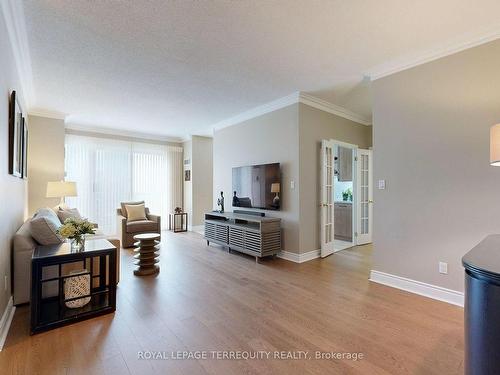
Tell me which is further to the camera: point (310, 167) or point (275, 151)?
point (275, 151)

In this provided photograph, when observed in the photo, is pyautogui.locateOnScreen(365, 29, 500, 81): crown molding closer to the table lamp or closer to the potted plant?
the table lamp

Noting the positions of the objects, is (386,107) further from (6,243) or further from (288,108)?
(6,243)

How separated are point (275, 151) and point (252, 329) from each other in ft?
9.82

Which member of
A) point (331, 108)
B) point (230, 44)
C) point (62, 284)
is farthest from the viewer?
point (331, 108)

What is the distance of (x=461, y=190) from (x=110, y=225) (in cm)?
672

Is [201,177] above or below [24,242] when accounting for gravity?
above

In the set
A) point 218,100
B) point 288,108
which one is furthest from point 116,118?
point 288,108

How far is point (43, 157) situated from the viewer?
191 inches

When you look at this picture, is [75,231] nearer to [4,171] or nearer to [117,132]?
[4,171]

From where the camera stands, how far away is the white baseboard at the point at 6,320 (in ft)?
6.31

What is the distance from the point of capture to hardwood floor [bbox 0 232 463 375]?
5.52 ft

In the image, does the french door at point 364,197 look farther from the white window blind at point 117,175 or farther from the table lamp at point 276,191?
the white window blind at point 117,175

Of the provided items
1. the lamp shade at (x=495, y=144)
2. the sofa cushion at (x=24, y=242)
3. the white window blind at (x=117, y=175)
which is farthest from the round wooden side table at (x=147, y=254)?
the lamp shade at (x=495, y=144)

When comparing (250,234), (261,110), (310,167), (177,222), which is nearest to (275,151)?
(310,167)
